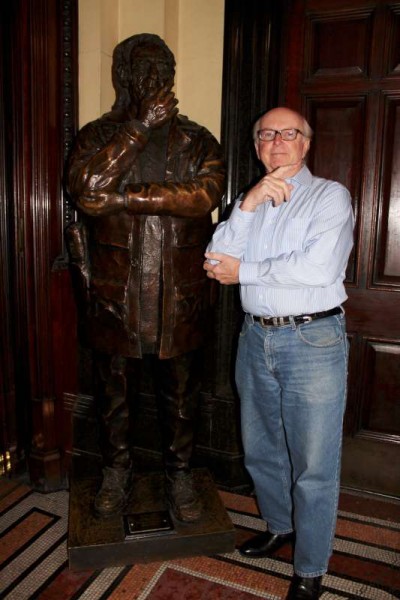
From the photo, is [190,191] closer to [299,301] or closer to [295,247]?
[295,247]

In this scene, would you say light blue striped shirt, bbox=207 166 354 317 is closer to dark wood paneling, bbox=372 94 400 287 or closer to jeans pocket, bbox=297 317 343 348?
jeans pocket, bbox=297 317 343 348

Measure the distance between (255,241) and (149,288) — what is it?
1.26 feet

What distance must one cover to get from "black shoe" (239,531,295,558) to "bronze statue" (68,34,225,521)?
24 centimetres

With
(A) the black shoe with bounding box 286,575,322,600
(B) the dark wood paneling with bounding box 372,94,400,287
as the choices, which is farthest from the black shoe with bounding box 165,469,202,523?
(B) the dark wood paneling with bounding box 372,94,400,287

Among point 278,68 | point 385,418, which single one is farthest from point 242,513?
point 278,68

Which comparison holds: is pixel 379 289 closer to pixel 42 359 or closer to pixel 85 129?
pixel 85 129

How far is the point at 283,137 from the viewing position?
1.55 m

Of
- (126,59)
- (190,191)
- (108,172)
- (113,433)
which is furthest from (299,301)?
(126,59)

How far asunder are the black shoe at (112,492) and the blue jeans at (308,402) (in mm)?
606

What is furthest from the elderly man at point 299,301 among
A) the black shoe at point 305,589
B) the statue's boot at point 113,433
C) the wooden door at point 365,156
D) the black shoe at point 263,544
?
the wooden door at point 365,156

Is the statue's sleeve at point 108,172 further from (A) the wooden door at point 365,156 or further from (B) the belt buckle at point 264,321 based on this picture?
(A) the wooden door at point 365,156

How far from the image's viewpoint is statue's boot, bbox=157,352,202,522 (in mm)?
Answer: 1851

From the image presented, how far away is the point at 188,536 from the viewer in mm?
1803

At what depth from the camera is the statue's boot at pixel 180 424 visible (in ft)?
6.07
